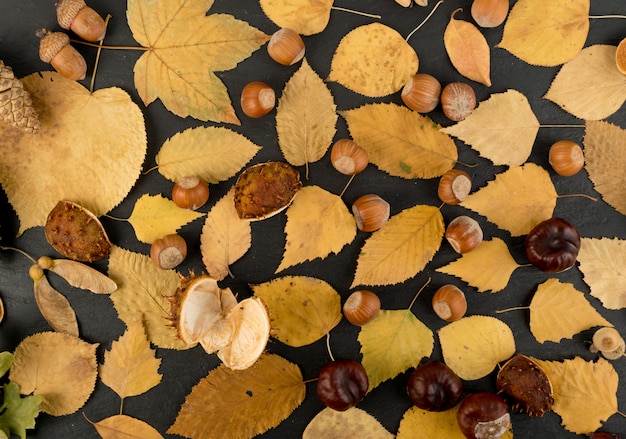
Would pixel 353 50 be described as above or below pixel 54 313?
above

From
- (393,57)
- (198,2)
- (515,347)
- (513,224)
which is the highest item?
(198,2)

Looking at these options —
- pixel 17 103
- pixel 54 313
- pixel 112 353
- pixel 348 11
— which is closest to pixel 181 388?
pixel 112 353

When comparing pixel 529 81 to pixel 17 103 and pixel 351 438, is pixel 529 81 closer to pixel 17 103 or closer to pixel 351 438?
pixel 351 438

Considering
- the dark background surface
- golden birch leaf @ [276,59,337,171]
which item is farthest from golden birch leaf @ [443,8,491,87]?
golden birch leaf @ [276,59,337,171]

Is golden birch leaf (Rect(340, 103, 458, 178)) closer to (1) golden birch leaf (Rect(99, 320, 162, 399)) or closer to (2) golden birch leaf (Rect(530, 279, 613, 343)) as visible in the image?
(2) golden birch leaf (Rect(530, 279, 613, 343))

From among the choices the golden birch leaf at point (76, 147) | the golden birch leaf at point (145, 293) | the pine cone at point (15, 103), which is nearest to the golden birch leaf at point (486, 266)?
the golden birch leaf at point (145, 293)

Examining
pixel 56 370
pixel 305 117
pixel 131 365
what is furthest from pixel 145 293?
pixel 305 117
